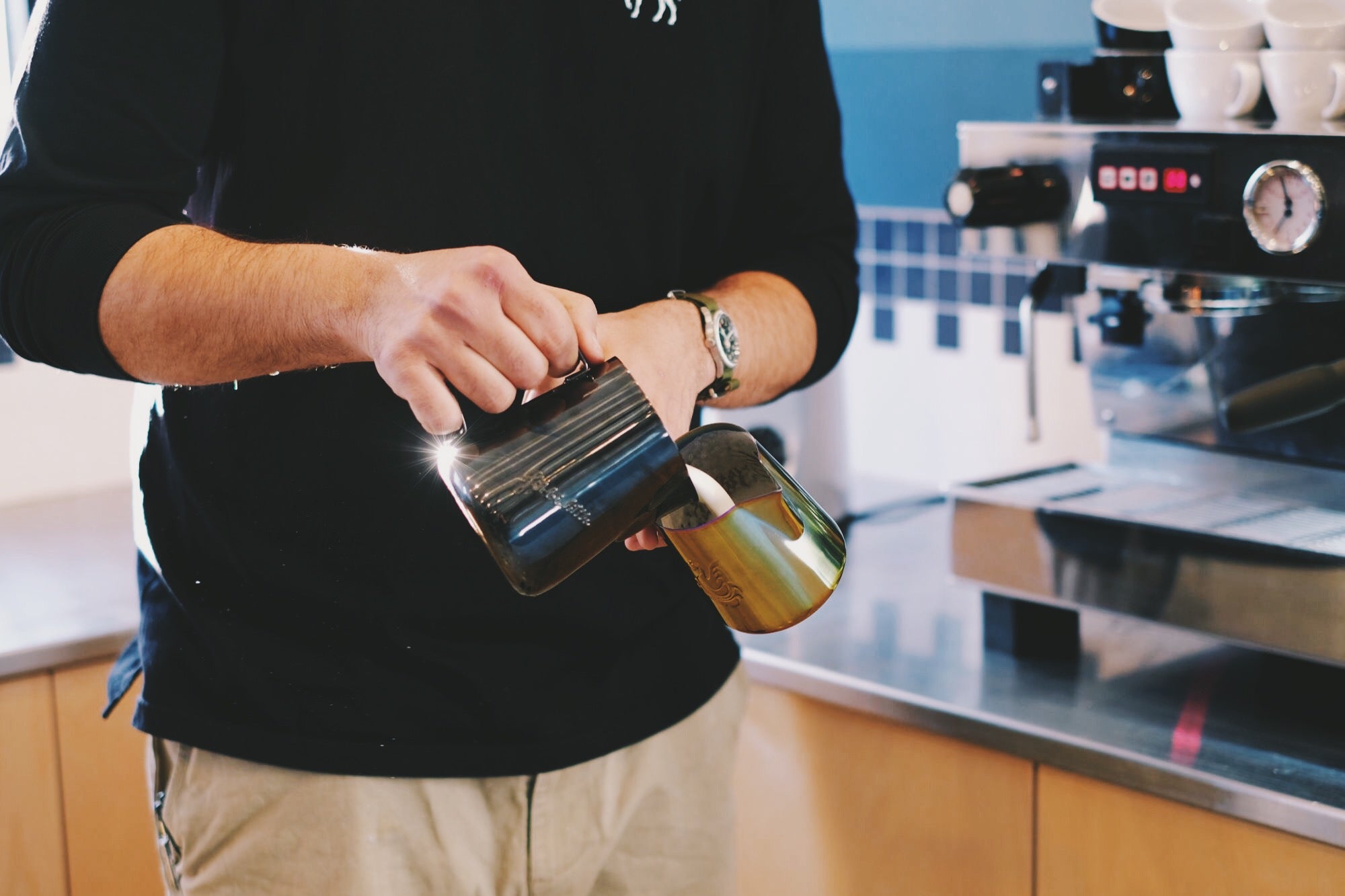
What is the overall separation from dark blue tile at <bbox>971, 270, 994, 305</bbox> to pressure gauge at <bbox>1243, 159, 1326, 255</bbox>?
0.74 metres

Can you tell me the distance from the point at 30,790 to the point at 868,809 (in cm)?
87

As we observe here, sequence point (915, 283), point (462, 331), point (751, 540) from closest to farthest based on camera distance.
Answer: point (462, 331) < point (751, 540) < point (915, 283)

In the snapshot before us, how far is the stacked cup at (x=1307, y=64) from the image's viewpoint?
3.43ft

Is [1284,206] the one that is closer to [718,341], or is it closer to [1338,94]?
[1338,94]

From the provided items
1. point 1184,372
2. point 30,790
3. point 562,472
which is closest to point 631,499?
point 562,472

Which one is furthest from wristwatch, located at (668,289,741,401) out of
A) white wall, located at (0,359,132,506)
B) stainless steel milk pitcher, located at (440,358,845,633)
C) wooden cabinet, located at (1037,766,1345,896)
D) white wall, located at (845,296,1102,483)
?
white wall, located at (0,359,132,506)

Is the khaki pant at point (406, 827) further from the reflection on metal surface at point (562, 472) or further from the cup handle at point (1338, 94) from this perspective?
the cup handle at point (1338, 94)

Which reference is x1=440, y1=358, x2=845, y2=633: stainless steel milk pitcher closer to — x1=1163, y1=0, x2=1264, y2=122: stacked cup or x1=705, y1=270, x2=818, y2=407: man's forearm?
x1=705, y1=270, x2=818, y2=407: man's forearm

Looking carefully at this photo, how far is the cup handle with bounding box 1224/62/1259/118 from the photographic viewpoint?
1.10 meters

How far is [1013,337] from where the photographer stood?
175cm

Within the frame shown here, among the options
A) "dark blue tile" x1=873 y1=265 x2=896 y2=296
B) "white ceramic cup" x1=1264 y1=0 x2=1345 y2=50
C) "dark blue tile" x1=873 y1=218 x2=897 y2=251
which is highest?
"white ceramic cup" x1=1264 y1=0 x2=1345 y2=50

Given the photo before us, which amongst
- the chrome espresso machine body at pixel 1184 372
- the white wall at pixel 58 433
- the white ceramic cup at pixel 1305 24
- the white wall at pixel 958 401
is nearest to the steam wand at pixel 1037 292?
the chrome espresso machine body at pixel 1184 372

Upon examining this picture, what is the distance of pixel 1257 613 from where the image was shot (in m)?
1.05

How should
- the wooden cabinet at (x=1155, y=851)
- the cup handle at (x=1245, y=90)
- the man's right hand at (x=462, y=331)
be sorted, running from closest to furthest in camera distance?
the man's right hand at (x=462, y=331)
the wooden cabinet at (x=1155, y=851)
the cup handle at (x=1245, y=90)
